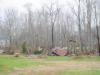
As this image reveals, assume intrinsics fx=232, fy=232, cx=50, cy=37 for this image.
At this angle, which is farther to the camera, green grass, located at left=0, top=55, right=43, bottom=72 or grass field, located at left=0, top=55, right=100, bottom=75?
green grass, located at left=0, top=55, right=43, bottom=72

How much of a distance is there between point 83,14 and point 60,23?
597 inches

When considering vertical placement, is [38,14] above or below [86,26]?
above

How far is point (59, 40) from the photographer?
65.6 m

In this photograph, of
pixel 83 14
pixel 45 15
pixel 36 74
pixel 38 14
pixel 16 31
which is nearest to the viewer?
pixel 36 74

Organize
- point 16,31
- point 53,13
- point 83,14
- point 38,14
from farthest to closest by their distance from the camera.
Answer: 1. point 16,31
2. point 38,14
3. point 53,13
4. point 83,14

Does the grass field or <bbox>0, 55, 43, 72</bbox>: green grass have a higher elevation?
<bbox>0, 55, 43, 72</bbox>: green grass

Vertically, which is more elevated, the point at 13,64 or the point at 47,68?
the point at 13,64

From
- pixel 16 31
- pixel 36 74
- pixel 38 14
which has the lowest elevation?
pixel 36 74

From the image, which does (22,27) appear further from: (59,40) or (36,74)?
(36,74)

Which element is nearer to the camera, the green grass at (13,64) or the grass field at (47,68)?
the grass field at (47,68)

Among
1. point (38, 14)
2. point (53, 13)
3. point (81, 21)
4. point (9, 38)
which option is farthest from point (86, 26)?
point (9, 38)

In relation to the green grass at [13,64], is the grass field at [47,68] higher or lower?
lower

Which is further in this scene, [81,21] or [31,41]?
[31,41]

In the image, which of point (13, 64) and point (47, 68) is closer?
point (47, 68)
